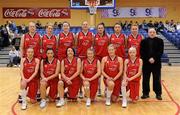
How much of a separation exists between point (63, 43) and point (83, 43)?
0.37 meters

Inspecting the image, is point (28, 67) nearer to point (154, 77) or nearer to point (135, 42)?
point (135, 42)

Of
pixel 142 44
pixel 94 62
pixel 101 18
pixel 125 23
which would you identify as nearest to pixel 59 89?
pixel 94 62

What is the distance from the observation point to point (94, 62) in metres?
6.61

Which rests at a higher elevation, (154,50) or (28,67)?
(154,50)

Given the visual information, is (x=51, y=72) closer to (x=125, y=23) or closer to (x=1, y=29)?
(x=1, y=29)

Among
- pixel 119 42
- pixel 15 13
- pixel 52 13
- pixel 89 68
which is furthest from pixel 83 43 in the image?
pixel 15 13

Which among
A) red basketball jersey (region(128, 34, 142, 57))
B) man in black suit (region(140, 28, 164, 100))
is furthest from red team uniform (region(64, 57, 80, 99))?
man in black suit (region(140, 28, 164, 100))

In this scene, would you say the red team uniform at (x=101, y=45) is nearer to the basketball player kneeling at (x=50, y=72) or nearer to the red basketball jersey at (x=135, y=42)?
the red basketball jersey at (x=135, y=42)

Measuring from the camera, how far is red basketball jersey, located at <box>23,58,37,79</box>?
6488 millimetres

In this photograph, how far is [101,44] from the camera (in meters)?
6.84

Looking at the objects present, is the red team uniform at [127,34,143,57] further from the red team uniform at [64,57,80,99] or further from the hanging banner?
the hanging banner

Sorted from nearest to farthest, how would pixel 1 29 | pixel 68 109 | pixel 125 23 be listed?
pixel 68 109
pixel 1 29
pixel 125 23

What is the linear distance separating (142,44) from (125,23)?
15106 millimetres

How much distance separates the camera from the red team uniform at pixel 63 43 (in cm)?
675
